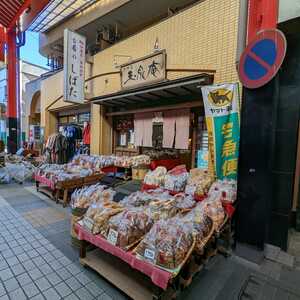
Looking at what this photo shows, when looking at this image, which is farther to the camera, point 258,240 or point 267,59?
point 258,240

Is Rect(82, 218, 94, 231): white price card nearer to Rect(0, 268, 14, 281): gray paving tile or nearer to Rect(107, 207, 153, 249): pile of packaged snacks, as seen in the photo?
Rect(107, 207, 153, 249): pile of packaged snacks

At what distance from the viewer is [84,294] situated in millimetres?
2295

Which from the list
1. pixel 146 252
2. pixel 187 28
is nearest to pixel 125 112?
pixel 187 28

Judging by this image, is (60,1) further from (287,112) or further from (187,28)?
(287,112)

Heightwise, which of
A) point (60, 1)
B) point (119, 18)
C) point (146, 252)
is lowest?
point (146, 252)

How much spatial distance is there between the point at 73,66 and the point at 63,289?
6.91 m

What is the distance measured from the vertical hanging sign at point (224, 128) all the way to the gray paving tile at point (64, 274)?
3.06 meters

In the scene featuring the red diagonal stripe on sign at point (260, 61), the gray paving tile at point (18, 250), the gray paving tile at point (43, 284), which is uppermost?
the red diagonal stripe on sign at point (260, 61)

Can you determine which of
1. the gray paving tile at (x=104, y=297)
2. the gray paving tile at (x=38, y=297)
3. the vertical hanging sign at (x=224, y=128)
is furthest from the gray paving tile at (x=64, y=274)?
the vertical hanging sign at (x=224, y=128)

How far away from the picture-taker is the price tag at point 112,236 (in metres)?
2.35

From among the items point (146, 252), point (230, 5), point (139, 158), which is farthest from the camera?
point (139, 158)

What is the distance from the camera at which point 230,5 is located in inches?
175

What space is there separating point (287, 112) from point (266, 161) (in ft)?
3.14

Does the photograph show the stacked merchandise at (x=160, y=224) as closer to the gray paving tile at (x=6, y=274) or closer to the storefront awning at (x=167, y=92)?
the gray paving tile at (x=6, y=274)
